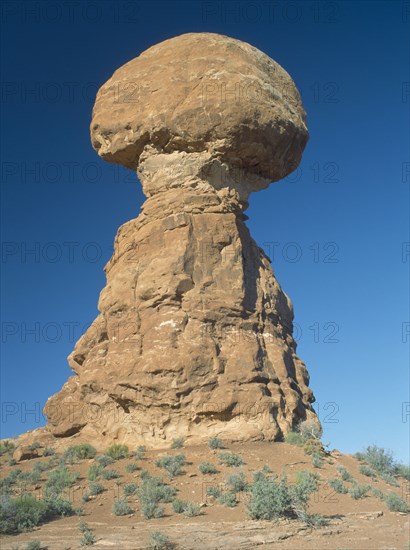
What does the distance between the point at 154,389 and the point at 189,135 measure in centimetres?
772

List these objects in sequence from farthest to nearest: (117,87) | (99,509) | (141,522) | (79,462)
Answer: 1. (117,87)
2. (79,462)
3. (99,509)
4. (141,522)

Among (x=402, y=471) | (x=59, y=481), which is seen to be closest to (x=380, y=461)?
(x=402, y=471)

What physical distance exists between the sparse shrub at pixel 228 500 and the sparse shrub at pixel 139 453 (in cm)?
346

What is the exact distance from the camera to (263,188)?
19.8m

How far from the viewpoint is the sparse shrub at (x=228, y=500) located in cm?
1167

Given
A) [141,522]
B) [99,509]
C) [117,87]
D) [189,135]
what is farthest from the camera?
[117,87]

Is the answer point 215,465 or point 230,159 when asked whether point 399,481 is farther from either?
point 230,159

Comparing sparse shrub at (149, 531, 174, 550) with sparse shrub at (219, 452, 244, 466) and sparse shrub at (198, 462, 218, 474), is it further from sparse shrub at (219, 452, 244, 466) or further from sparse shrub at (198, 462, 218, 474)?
sparse shrub at (219, 452, 244, 466)

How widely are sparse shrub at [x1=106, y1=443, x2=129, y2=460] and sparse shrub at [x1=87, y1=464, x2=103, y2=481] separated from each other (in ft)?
2.32

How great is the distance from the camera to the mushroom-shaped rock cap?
1784cm

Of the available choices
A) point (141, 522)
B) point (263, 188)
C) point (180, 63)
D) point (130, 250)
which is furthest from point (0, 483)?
point (180, 63)

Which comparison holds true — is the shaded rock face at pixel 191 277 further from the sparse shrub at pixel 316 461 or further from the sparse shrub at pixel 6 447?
the sparse shrub at pixel 6 447

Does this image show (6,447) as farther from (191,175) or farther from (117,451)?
(191,175)

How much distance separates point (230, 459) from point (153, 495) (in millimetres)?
2679
